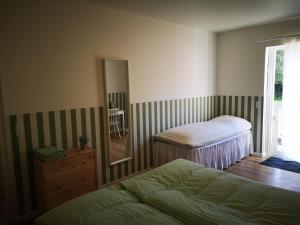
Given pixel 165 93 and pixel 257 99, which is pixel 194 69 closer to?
pixel 165 93

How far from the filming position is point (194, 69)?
4348mm

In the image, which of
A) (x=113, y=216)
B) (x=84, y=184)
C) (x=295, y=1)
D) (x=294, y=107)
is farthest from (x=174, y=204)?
(x=294, y=107)

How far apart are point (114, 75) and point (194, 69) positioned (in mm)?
1889

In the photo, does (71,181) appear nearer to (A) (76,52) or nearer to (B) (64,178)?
(B) (64,178)

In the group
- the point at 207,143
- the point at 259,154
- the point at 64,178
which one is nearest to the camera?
the point at 64,178

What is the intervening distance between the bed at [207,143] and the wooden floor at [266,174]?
156 mm

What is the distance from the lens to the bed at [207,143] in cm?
327

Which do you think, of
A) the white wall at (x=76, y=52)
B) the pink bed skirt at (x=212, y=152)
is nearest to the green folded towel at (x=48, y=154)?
the white wall at (x=76, y=52)

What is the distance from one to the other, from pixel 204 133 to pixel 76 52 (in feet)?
7.21

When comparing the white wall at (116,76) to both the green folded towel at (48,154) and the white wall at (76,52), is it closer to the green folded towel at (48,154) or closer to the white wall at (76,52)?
the white wall at (76,52)

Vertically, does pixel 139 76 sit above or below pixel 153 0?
below

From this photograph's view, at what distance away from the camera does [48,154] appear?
89.4 inches

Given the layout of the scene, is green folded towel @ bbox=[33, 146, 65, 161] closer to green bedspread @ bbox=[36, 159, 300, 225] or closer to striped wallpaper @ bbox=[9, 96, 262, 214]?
striped wallpaper @ bbox=[9, 96, 262, 214]

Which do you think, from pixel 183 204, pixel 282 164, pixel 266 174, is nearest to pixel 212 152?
pixel 266 174
